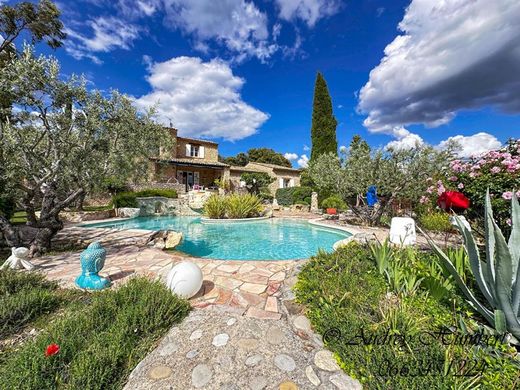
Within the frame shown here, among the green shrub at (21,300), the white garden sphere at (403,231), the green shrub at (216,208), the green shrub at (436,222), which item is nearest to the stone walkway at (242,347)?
the green shrub at (21,300)

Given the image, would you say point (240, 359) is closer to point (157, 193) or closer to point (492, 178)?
point (492, 178)

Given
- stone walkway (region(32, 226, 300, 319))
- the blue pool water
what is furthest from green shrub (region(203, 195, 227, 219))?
stone walkway (region(32, 226, 300, 319))

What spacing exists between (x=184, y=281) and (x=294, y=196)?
65.6 feet

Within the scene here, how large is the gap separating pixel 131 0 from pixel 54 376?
1101 cm

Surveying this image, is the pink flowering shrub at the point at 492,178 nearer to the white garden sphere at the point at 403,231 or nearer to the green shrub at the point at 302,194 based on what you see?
the white garden sphere at the point at 403,231

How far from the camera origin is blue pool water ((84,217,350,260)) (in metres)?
7.68

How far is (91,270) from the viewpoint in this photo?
394cm

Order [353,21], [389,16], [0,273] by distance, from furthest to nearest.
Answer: [353,21] → [389,16] → [0,273]

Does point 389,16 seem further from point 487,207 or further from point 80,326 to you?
point 80,326

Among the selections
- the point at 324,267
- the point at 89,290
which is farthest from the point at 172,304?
the point at 324,267

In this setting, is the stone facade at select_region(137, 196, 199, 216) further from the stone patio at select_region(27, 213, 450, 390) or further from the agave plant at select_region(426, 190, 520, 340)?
the agave plant at select_region(426, 190, 520, 340)

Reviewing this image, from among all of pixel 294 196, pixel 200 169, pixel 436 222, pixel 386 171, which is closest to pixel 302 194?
pixel 294 196

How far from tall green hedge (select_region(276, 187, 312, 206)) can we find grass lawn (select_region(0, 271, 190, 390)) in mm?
20043

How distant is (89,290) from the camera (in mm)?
3834
